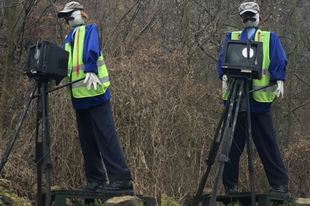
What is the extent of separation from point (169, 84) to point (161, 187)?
2072mm

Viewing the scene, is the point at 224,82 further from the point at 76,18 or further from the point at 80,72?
the point at 76,18

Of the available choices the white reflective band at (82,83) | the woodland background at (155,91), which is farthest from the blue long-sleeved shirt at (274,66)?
the woodland background at (155,91)

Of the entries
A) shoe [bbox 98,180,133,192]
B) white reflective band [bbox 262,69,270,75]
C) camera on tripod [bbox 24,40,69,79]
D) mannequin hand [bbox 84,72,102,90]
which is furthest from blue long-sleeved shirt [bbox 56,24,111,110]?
white reflective band [bbox 262,69,270,75]

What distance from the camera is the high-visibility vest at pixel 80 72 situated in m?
5.43

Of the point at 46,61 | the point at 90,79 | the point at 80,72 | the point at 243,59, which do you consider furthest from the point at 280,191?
the point at 46,61

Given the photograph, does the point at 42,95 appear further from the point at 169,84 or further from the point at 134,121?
the point at 169,84

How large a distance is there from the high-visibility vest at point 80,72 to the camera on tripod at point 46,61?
123mm

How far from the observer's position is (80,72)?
18.0 feet

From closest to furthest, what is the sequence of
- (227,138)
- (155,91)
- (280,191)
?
(227,138) → (280,191) → (155,91)

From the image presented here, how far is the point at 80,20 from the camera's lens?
5812 millimetres

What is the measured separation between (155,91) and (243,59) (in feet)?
10.6

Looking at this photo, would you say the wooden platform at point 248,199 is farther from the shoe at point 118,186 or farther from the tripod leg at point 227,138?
the shoe at point 118,186

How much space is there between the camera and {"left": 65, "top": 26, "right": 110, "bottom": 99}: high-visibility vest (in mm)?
5434

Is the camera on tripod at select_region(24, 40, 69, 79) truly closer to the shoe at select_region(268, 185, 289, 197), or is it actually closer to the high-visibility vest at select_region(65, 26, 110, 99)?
the high-visibility vest at select_region(65, 26, 110, 99)
